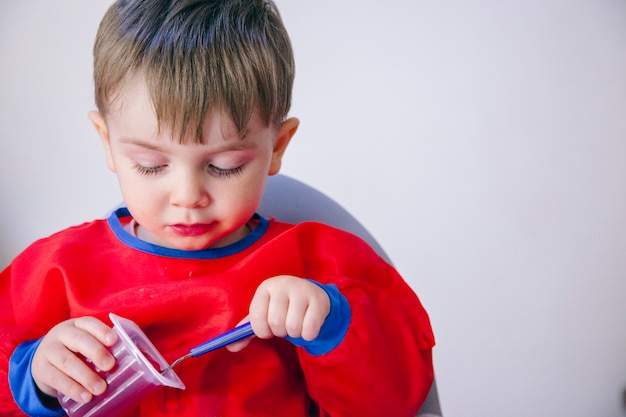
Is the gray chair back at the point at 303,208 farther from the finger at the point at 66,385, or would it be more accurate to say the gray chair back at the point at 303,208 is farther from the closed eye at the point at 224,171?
the finger at the point at 66,385

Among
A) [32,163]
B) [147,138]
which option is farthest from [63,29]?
[147,138]

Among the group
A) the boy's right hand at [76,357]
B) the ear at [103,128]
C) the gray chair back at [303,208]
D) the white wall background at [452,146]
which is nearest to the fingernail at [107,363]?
the boy's right hand at [76,357]

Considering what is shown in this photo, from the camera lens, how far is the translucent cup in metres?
0.59

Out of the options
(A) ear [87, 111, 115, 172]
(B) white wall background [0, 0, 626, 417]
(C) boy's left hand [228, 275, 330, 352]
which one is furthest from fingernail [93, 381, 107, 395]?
(B) white wall background [0, 0, 626, 417]

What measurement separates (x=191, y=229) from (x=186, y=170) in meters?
0.08

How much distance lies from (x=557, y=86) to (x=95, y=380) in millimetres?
1073

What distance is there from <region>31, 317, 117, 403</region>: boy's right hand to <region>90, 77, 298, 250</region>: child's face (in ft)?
0.45

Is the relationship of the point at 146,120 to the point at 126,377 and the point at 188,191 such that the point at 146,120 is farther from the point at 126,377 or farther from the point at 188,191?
the point at 126,377

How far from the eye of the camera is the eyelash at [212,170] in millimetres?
675

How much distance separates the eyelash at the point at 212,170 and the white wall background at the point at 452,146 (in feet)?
2.02

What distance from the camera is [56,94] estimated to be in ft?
4.34

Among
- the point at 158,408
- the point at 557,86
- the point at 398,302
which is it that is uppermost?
the point at 557,86

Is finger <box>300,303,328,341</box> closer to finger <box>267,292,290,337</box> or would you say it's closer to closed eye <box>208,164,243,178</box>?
finger <box>267,292,290,337</box>

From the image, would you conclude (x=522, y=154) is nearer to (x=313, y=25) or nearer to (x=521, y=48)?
(x=521, y=48)
